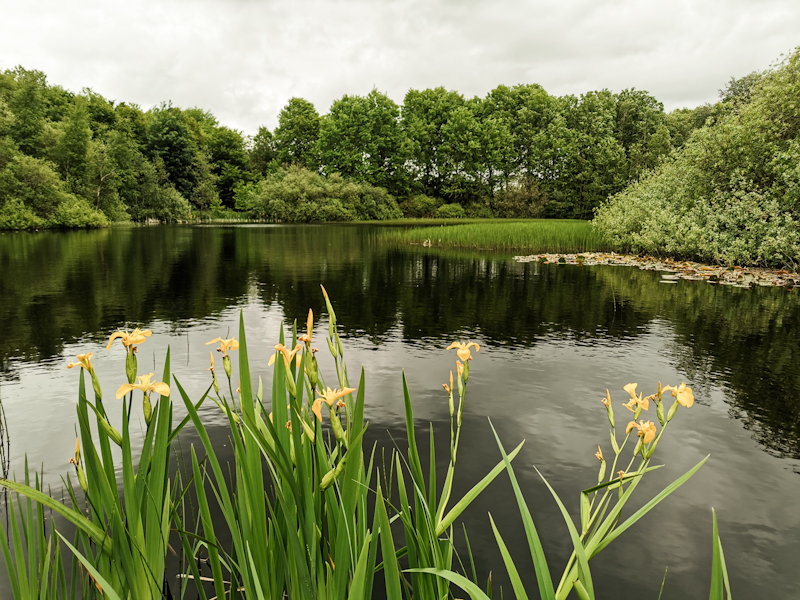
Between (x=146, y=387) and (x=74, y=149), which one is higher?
(x=74, y=149)

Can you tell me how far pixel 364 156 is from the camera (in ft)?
202

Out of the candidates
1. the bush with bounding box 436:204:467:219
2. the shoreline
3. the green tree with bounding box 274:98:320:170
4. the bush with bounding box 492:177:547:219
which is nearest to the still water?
the shoreline

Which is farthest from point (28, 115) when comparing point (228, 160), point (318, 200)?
point (228, 160)

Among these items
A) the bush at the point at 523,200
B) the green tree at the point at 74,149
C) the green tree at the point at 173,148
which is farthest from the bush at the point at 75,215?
the bush at the point at 523,200

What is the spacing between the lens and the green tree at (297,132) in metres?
68.9

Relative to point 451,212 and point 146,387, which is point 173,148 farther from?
point 146,387

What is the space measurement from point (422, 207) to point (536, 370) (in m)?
52.8

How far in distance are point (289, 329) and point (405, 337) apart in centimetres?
226

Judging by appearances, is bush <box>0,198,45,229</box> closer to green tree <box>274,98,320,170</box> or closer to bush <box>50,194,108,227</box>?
bush <box>50,194,108,227</box>

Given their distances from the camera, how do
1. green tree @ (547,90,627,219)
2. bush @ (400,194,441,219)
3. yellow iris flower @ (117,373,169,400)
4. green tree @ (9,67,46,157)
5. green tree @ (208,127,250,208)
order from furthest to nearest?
green tree @ (208,127,250,208) < bush @ (400,194,441,219) < green tree @ (547,90,627,219) < green tree @ (9,67,46,157) < yellow iris flower @ (117,373,169,400)

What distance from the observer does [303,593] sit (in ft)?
4.97

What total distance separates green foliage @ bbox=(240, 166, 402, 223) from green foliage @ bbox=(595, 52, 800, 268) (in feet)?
127

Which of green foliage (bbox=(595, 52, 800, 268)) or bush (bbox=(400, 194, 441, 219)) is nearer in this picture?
green foliage (bbox=(595, 52, 800, 268))

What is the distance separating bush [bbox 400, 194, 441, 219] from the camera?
191 ft
